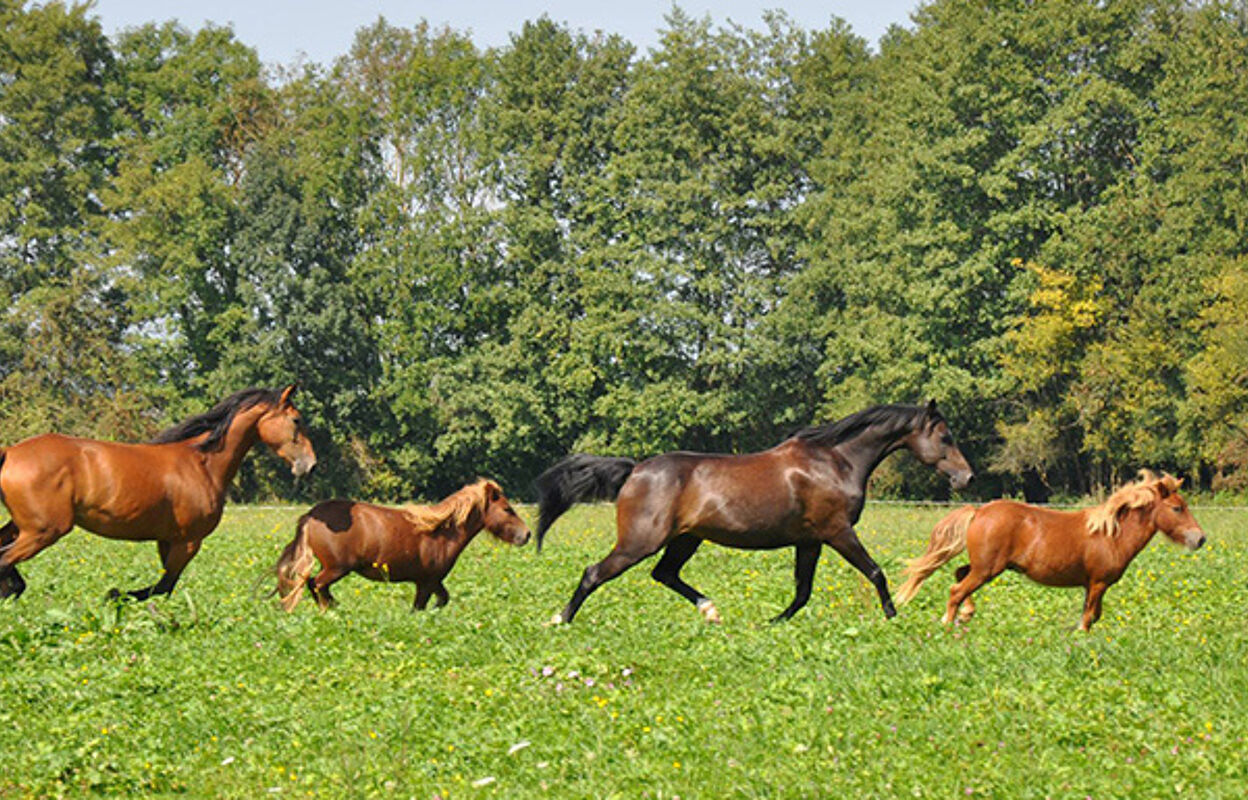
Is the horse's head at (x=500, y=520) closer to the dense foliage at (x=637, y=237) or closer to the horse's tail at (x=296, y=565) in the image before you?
the horse's tail at (x=296, y=565)

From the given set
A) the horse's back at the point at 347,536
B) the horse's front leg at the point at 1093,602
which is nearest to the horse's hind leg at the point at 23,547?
the horse's back at the point at 347,536

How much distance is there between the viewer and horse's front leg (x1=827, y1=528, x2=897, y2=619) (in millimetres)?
13984

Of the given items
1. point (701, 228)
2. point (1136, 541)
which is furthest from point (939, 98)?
point (1136, 541)

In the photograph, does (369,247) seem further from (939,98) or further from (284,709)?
(284,709)

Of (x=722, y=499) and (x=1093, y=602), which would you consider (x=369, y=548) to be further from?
(x=1093, y=602)

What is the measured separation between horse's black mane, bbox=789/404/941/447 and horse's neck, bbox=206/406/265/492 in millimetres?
5333

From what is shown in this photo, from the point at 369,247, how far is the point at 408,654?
49.4 meters

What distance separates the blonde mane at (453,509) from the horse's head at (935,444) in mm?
4234

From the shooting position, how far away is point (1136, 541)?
13531 millimetres

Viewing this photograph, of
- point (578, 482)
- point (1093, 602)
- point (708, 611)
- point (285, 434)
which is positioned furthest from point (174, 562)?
point (1093, 602)

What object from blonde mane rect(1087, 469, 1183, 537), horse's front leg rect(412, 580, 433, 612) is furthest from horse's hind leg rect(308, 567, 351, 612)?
blonde mane rect(1087, 469, 1183, 537)

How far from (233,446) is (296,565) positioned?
1317 millimetres

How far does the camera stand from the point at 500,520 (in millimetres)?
16453

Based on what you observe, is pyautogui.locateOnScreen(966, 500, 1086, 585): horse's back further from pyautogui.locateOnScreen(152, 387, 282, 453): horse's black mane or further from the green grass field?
pyautogui.locateOnScreen(152, 387, 282, 453): horse's black mane
